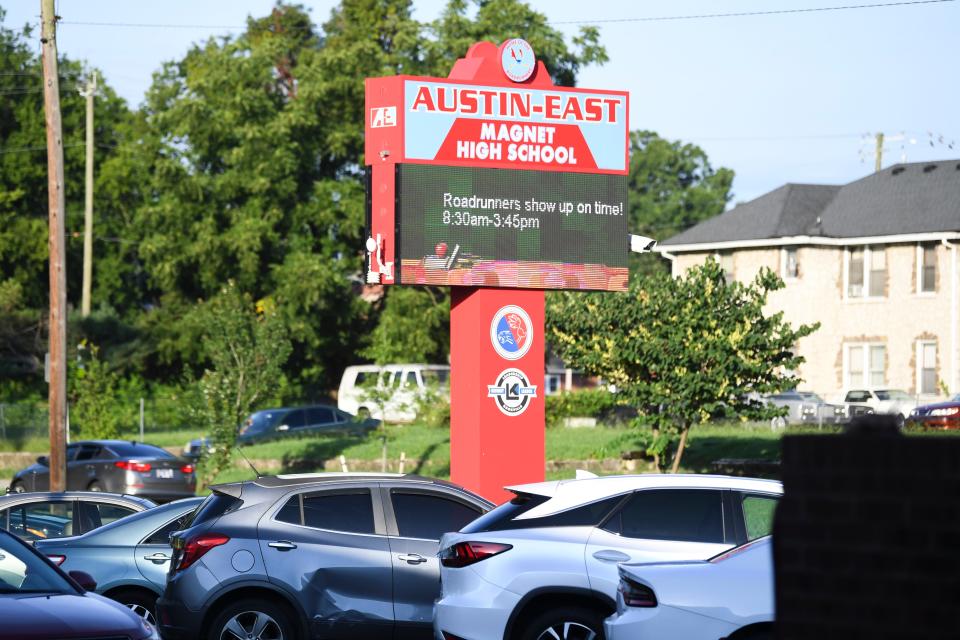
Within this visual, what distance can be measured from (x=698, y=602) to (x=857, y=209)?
42.2 meters

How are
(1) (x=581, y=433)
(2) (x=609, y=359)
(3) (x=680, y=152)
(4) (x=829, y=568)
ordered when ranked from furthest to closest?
1. (3) (x=680, y=152)
2. (1) (x=581, y=433)
3. (2) (x=609, y=359)
4. (4) (x=829, y=568)

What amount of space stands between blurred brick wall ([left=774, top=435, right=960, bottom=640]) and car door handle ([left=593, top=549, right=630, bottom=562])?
589 cm

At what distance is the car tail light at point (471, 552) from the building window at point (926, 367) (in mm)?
37917

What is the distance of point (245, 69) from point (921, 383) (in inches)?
997

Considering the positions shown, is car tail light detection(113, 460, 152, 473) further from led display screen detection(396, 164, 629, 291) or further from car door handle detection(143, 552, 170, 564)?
car door handle detection(143, 552, 170, 564)

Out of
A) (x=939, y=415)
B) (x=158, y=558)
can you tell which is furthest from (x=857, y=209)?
(x=158, y=558)

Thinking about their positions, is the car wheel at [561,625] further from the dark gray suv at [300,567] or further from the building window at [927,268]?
the building window at [927,268]

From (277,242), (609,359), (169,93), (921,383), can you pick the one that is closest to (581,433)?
(609,359)

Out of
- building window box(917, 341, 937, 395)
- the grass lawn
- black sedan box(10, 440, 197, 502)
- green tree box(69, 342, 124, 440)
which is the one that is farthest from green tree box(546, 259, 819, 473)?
building window box(917, 341, 937, 395)


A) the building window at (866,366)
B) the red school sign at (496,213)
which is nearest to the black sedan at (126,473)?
the red school sign at (496,213)

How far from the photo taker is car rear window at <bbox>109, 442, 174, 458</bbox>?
27.2m

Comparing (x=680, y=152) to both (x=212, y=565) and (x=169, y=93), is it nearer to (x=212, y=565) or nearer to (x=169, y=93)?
(x=169, y=93)

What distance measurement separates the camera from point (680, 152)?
10612cm

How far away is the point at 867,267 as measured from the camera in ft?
150
